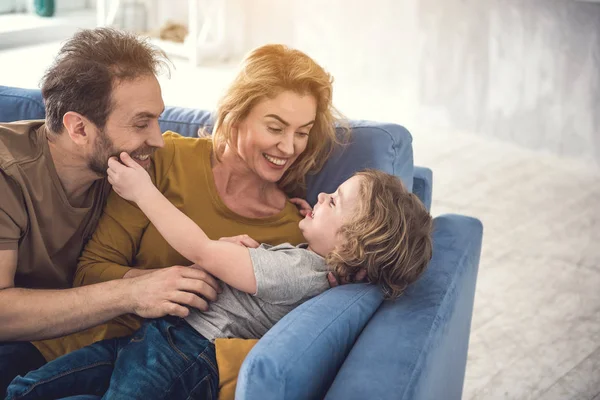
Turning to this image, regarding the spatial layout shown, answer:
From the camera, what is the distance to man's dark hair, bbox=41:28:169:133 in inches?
68.5

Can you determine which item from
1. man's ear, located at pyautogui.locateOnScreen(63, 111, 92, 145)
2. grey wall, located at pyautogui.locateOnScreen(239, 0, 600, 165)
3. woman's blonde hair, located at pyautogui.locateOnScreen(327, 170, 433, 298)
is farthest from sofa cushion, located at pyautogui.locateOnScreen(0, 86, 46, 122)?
grey wall, located at pyautogui.locateOnScreen(239, 0, 600, 165)

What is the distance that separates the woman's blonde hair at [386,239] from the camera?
170 centimetres

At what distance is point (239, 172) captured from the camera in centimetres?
204

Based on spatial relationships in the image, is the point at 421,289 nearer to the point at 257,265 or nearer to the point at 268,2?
the point at 257,265

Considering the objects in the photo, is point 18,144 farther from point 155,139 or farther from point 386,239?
point 386,239

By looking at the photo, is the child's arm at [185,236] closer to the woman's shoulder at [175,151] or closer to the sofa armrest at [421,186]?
the woman's shoulder at [175,151]

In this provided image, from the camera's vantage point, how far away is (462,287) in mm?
1915

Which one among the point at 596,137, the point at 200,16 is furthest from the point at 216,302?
the point at 200,16

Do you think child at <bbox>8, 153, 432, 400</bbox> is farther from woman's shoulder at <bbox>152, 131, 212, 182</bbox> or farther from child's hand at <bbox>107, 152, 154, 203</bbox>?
woman's shoulder at <bbox>152, 131, 212, 182</bbox>

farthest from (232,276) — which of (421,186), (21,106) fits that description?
(21,106)

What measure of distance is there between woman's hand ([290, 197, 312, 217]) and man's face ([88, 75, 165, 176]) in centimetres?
41

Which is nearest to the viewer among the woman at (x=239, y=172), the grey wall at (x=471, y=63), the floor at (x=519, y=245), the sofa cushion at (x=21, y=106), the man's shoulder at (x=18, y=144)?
the man's shoulder at (x=18, y=144)

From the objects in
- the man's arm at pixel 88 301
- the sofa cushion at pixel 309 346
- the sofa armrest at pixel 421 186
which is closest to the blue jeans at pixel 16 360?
the man's arm at pixel 88 301

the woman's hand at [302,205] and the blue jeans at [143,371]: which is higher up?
the woman's hand at [302,205]
